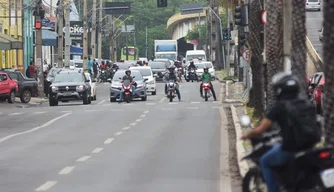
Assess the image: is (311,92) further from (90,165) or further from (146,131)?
(90,165)

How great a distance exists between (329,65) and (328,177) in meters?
2.81

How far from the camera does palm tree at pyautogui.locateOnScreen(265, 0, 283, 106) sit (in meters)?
24.2

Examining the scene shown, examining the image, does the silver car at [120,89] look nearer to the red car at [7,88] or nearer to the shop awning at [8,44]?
the red car at [7,88]

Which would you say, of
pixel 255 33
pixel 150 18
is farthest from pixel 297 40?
pixel 150 18

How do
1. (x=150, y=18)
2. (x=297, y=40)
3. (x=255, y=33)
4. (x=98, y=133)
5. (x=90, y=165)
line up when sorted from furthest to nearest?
(x=150, y=18) < (x=255, y=33) < (x=98, y=133) < (x=297, y=40) < (x=90, y=165)

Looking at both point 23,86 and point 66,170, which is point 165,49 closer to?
point 23,86

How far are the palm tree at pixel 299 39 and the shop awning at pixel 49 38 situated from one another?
56.9 m

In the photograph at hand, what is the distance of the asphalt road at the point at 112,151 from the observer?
15.8 metres

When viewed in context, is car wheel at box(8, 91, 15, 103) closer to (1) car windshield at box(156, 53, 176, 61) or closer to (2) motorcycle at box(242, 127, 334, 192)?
(2) motorcycle at box(242, 127, 334, 192)

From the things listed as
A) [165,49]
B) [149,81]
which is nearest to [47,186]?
[149,81]

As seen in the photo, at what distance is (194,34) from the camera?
484 ft

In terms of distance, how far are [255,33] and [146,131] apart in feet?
21.4

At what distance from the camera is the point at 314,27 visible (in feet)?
235

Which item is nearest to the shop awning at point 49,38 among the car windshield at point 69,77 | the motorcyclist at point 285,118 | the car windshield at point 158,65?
the car windshield at point 158,65
